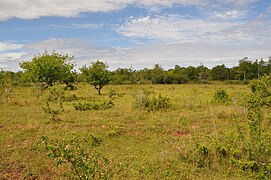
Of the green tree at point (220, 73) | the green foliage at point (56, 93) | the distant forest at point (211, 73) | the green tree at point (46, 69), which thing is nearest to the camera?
the green foliage at point (56, 93)

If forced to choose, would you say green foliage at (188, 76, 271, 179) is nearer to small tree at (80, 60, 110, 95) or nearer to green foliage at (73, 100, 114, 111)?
green foliage at (73, 100, 114, 111)

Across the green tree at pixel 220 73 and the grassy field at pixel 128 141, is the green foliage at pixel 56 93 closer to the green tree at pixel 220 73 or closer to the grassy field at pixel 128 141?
the grassy field at pixel 128 141

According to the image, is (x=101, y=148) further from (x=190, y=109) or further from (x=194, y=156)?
(x=190, y=109)

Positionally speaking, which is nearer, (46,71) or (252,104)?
(252,104)

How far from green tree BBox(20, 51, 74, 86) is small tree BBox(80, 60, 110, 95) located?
6.14 ft

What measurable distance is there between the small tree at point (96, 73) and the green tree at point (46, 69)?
6.14 ft

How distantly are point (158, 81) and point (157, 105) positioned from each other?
3671 cm

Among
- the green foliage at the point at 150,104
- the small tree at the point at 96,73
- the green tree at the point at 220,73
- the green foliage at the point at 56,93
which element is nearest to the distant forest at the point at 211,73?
the green tree at the point at 220,73

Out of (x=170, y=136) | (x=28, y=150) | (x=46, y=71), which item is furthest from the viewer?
(x=46, y=71)

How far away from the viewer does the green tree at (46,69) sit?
913 inches

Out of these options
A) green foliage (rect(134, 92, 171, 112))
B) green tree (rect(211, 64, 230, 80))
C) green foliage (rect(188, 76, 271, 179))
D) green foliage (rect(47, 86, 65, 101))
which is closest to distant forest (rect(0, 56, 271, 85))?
green tree (rect(211, 64, 230, 80))

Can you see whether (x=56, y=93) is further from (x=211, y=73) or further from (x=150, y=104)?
(x=211, y=73)

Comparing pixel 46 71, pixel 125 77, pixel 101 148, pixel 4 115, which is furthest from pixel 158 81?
pixel 101 148

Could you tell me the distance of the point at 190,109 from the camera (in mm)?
14328
